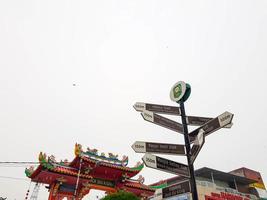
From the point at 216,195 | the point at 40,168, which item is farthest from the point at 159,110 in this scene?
the point at 216,195

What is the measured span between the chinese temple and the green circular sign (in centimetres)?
1278

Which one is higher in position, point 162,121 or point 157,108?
point 157,108

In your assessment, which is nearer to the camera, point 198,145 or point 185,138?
point 198,145

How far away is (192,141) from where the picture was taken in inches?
174

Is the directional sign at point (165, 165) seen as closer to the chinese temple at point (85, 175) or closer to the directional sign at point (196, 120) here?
the directional sign at point (196, 120)

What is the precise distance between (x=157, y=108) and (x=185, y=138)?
37.4 inches

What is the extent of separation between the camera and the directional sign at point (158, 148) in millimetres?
4145

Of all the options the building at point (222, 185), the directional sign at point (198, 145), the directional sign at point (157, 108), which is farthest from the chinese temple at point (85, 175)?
the directional sign at point (198, 145)

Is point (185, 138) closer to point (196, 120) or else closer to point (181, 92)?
point (196, 120)

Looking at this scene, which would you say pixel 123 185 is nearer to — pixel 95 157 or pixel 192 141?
pixel 95 157

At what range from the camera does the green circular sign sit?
4.68 m

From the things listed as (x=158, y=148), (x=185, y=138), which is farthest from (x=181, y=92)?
(x=158, y=148)

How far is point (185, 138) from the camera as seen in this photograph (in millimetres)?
4367

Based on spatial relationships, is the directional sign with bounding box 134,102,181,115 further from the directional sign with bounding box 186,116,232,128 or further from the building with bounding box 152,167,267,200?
the building with bounding box 152,167,267,200
